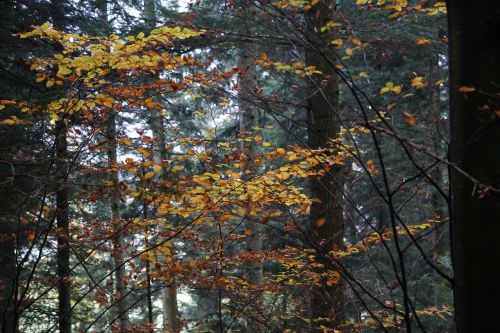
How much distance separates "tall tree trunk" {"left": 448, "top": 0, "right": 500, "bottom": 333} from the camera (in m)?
1.50

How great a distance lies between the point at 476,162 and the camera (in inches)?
61.1

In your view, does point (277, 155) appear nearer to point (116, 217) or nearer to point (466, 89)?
point (466, 89)

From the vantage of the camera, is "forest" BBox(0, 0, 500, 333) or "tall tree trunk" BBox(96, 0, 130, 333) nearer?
"forest" BBox(0, 0, 500, 333)

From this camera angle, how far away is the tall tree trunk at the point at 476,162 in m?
1.50

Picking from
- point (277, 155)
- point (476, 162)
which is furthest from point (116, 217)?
point (476, 162)

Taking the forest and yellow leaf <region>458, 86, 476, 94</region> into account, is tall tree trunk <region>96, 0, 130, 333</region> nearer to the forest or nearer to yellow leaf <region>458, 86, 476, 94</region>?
the forest

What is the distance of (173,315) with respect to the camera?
39.7ft

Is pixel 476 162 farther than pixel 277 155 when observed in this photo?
No

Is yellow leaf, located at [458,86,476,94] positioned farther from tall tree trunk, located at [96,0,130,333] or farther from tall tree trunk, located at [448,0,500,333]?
tall tree trunk, located at [96,0,130,333]

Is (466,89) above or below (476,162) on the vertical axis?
above

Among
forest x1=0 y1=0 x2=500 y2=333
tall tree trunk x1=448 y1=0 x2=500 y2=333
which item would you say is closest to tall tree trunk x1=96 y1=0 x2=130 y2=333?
forest x1=0 y1=0 x2=500 y2=333

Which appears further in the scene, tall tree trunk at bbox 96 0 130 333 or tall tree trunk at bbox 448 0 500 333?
tall tree trunk at bbox 96 0 130 333

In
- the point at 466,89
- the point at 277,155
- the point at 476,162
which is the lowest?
the point at 476,162

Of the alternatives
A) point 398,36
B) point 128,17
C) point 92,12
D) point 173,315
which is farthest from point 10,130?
point 173,315
